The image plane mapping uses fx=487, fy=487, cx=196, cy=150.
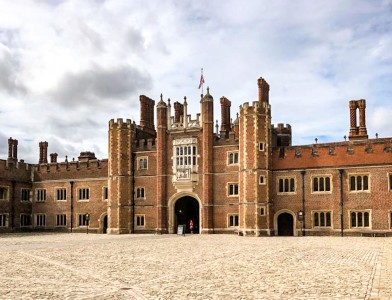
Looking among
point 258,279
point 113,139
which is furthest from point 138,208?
Result: point 258,279

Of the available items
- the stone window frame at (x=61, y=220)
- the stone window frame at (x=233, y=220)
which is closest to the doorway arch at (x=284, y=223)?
the stone window frame at (x=233, y=220)

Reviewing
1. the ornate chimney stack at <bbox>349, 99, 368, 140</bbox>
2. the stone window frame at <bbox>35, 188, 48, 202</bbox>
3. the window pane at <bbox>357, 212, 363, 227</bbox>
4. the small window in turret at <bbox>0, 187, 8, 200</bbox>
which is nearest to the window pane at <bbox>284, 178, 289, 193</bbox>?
the window pane at <bbox>357, 212, 363, 227</bbox>

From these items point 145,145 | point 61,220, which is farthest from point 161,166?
point 61,220

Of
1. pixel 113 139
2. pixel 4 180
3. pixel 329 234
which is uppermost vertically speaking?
pixel 113 139

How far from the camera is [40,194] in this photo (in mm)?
50719

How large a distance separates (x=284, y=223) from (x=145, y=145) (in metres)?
14.4

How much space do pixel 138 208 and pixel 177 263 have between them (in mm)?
26991

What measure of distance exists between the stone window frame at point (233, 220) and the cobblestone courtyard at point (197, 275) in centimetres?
1851

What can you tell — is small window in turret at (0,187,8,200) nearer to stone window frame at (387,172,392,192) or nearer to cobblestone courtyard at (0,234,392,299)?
cobblestone courtyard at (0,234,392,299)

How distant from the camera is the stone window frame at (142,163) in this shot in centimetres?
4422

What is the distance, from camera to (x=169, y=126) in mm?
43469

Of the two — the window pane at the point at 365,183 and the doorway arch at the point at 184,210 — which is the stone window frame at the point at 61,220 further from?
the window pane at the point at 365,183

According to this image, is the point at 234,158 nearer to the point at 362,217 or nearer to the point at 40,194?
the point at 362,217

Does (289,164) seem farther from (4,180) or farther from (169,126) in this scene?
(4,180)
